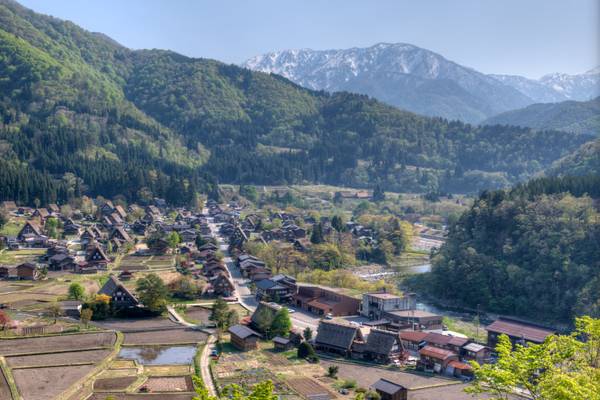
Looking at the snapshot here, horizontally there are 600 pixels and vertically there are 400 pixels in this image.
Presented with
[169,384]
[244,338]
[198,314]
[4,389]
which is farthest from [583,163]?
[4,389]

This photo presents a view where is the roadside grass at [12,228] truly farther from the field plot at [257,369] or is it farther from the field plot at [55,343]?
A: the field plot at [257,369]

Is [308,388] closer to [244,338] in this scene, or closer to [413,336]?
[244,338]

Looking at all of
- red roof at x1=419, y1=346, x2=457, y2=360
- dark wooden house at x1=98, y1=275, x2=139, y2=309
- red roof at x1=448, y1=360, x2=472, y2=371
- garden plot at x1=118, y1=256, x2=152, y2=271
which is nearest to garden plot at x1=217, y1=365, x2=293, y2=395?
red roof at x1=419, y1=346, x2=457, y2=360

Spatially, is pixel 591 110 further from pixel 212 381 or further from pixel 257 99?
pixel 212 381

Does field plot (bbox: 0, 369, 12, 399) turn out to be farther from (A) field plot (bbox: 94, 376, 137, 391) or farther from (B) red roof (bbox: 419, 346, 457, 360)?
(B) red roof (bbox: 419, 346, 457, 360)

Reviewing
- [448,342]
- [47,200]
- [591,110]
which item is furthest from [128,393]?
[591,110]

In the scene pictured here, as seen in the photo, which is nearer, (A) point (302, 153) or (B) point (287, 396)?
(B) point (287, 396)

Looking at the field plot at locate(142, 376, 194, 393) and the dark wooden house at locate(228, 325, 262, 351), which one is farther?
the dark wooden house at locate(228, 325, 262, 351)
